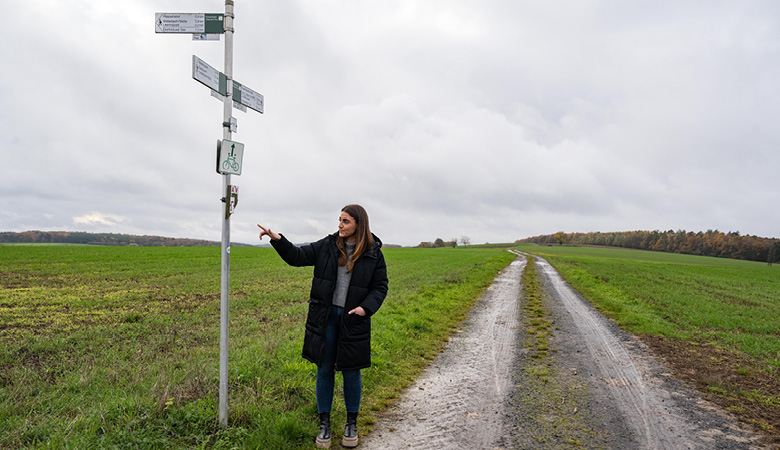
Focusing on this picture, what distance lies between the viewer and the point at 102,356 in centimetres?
716

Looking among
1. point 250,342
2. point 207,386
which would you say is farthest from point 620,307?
point 207,386

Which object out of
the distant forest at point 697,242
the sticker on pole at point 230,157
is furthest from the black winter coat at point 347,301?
the distant forest at point 697,242

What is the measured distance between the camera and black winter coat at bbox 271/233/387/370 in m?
3.84

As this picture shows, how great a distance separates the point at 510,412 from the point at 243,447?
10.3ft

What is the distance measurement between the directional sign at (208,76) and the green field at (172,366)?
3382mm

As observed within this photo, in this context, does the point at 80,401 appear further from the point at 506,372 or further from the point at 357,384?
the point at 506,372

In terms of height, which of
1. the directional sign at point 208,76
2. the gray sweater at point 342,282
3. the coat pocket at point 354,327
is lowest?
the coat pocket at point 354,327

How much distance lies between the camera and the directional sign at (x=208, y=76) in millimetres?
3291

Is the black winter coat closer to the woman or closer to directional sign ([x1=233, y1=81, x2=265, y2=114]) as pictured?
the woman

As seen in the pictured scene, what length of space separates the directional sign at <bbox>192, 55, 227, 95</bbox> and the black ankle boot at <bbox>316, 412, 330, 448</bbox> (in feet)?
11.5

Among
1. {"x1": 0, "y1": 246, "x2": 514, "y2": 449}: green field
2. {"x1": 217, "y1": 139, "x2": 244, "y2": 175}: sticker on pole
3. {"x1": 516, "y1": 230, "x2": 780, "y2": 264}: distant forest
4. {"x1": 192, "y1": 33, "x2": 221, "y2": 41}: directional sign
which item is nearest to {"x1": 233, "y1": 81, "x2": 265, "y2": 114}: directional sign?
{"x1": 192, "y1": 33, "x2": 221, "y2": 41}: directional sign

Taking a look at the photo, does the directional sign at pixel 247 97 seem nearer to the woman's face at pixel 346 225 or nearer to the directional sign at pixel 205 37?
the directional sign at pixel 205 37

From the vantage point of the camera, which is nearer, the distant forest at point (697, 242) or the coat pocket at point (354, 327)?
the coat pocket at point (354, 327)

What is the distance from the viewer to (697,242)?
350ft
